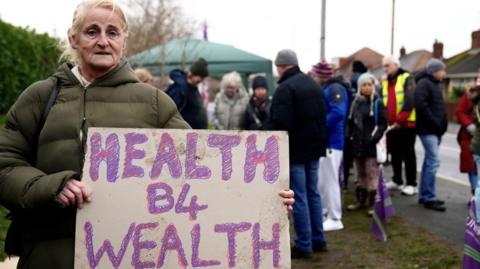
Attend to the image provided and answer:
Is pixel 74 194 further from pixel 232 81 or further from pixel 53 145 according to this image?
pixel 232 81

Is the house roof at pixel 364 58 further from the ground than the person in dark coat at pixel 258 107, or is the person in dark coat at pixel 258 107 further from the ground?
the house roof at pixel 364 58

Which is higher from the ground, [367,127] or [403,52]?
[403,52]

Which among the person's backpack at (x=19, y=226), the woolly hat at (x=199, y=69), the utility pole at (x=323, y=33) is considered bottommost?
the person's backpack at (x=19, y=226)

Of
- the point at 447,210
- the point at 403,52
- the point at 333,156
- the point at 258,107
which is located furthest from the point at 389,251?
the point at 403,52

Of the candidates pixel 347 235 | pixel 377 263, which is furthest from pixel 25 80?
pixel 377 263

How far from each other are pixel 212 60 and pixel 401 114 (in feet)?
20.8

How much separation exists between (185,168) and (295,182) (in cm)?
338

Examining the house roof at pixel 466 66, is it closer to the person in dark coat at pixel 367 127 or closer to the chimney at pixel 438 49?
the chimney at pixel 438 49

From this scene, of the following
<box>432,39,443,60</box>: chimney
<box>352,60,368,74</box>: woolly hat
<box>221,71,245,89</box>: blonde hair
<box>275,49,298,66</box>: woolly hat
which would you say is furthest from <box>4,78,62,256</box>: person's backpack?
<box>432,39,443,60</box>: chimney

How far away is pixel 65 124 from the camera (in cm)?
215

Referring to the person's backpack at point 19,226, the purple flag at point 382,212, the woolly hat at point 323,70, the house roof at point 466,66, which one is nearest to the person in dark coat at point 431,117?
the woolly hat at point 323,70

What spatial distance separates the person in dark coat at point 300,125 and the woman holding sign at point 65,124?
315cm

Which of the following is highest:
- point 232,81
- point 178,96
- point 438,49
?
point 438,49

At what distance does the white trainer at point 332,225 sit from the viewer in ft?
22.4
